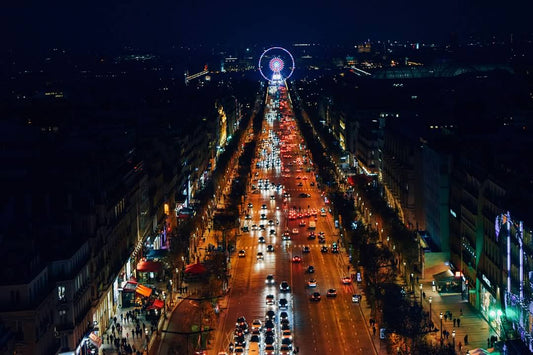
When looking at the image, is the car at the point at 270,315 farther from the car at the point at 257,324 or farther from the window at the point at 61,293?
the window at the point at 61,293

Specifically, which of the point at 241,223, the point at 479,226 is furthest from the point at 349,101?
the point at 479,226

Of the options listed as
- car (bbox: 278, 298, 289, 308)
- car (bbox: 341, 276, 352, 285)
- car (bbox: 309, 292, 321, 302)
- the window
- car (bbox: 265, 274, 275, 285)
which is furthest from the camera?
car (bbox: 265, 274, 275, 285)

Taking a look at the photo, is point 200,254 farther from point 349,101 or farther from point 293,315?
point 349,101

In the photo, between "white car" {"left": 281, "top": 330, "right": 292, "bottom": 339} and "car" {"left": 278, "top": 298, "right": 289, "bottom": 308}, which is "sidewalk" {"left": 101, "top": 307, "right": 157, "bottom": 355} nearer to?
"white car" {"left": 281, "top": 330, "right": 292, "bottom": 339}

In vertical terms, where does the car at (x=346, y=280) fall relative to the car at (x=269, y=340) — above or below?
below

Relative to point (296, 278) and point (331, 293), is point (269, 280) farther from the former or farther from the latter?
A: point (331, 293)

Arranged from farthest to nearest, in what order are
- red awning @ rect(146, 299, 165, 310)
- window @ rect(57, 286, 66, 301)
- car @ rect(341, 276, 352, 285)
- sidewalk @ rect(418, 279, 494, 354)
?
car @ rect(341, 276, 352, 285), red awning @ rect(146, 299, 165, 310), sidewalk @ rect(418, 279, 494, 354), window @ rect(57, 286, 66, 301)

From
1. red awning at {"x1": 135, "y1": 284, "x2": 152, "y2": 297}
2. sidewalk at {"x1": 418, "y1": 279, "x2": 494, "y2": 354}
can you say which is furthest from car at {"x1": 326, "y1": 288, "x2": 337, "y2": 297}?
red awning at {"x1": 135, "y1": 284, "x2": 152, "y2": 297}

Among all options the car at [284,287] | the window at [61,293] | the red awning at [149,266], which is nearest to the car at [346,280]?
the car at [284,287]
